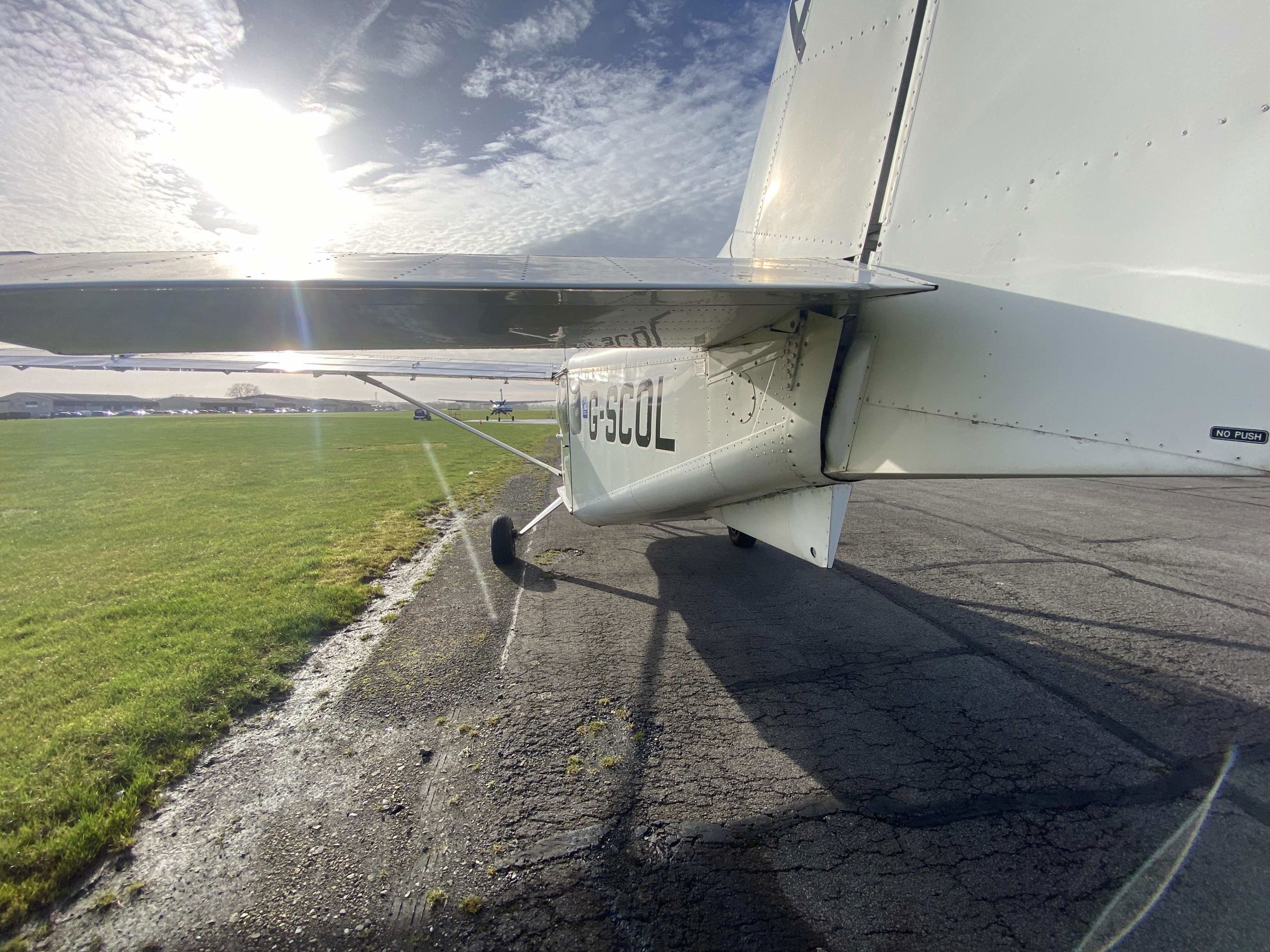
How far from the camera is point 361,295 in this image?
1.77 metres

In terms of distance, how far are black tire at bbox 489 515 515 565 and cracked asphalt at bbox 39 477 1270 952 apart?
4.08 ft

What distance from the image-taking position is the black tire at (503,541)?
656 cm

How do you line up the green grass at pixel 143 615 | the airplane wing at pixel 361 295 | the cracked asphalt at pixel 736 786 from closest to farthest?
the airplane wing at pixel 361 295, the cracked asphalt at pixel 736 786, the green grass at pixel 143 615

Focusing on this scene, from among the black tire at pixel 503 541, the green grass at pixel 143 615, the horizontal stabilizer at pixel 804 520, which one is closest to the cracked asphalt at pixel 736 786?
the green grass at pixel 143 615

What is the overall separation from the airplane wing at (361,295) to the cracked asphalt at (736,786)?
2189 millimetres

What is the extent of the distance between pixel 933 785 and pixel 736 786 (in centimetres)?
100

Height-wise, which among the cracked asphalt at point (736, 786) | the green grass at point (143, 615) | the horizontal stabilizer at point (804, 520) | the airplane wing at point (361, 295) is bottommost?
the green grass at point (143, 615)

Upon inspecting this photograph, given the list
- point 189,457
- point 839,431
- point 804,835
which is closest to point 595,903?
point 804,835

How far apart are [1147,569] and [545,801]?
7.45m

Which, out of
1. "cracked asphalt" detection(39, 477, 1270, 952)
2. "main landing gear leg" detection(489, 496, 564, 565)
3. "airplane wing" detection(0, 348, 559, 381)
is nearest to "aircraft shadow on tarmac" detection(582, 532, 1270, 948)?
"cracked asphalt" detection(39, 477, 1270, 952)

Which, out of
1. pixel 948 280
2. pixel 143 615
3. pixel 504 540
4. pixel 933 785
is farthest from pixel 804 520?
pixel 143 615

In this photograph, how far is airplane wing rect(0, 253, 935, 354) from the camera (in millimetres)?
1676

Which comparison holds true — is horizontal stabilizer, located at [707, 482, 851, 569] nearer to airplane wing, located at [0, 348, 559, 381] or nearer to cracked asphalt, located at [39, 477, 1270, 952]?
cracked asphalt, located at [39, 477, 1270, 952]

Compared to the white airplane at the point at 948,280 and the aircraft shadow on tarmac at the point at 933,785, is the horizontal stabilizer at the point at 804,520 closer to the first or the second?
the white airplane at the point at 948,280
